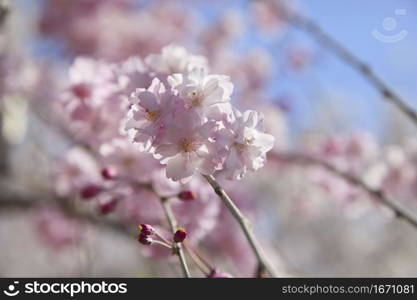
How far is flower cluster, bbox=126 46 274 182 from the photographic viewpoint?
4.10 feet

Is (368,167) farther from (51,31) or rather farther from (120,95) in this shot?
(51,31)

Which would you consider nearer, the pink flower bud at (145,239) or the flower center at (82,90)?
the pink flower bud at (145,239)

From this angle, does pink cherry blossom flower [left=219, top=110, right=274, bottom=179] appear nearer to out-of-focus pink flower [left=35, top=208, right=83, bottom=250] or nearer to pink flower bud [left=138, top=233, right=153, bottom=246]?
pink flower bud [left=138, top=233, right=153, bottom=246]

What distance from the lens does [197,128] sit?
1234mm

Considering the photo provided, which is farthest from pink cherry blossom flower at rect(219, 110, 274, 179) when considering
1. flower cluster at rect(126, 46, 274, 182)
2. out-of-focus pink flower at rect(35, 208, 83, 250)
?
out-of-focus pink flower at rect(35, 208, 83, 250)

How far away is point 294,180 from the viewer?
569 centimetres

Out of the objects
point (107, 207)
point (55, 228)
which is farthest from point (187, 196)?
point (55, 228)

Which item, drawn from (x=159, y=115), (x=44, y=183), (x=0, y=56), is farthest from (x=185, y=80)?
(x=44, y=183)

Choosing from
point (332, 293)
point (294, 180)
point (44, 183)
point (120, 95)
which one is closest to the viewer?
point (332, 293)

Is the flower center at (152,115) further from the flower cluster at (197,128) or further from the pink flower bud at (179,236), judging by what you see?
the pink flower bud at (179,236)

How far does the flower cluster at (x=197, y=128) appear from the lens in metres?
1.25

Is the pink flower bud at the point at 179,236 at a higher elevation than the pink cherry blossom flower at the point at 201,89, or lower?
lower

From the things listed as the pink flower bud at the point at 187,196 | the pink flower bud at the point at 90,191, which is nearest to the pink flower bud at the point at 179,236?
the pink flower bud at the point at 187,196

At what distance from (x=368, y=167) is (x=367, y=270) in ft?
23.1
